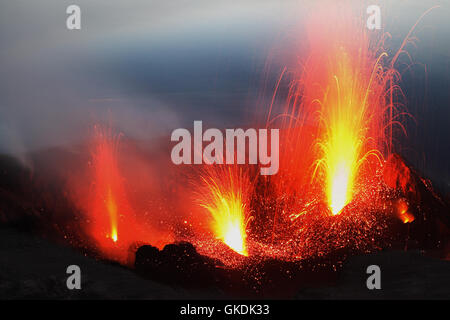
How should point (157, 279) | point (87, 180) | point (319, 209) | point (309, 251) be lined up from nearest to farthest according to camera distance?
point (157, 279) < point (309, 251) < point (319, 209) < point (87, 180)

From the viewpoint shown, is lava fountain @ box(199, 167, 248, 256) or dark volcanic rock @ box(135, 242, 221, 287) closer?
dark volcanic rock @ box(135, 242, 221, 287)

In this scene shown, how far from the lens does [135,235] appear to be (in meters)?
21.2

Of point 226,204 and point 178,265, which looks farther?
point 226,204

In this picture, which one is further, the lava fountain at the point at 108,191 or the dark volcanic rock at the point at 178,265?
the lava fountain at the point at 108,191

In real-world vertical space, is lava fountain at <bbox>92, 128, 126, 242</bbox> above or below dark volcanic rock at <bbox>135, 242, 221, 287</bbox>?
above

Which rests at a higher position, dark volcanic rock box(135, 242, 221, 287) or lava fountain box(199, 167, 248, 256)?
lava fountain box(199, 167, 248, 256)

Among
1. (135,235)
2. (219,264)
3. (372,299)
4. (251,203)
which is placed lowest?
(372,299)

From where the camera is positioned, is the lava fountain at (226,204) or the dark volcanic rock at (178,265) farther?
the lava fountain at (226,204)

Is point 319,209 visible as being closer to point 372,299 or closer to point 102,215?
point 372,299

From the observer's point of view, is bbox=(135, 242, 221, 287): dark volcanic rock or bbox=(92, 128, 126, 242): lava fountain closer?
bbox=(135, 242, 221, 287): dark volcanic rock

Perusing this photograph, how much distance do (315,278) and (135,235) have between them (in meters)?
10.8


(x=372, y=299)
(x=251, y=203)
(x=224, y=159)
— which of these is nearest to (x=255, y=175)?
(x=224, y=159)

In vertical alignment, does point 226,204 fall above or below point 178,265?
above

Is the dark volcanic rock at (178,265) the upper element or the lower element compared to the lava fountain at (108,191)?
lower
